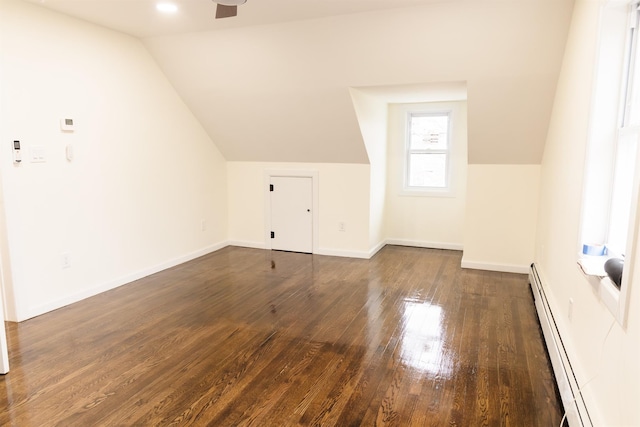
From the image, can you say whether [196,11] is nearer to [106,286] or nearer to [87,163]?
[87,163]

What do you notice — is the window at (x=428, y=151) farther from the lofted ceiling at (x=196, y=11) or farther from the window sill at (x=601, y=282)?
the window sill at (x=601, y=282)

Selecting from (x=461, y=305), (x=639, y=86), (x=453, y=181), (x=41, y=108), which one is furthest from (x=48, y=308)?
(x=453, y=181)

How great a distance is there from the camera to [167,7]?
10.8 feet

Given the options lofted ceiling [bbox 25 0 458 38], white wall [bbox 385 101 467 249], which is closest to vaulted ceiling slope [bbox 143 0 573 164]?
lofted ceiling [bbox 25 0 458 38]

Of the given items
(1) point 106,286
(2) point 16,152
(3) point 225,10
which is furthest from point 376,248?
(2) point 16,152

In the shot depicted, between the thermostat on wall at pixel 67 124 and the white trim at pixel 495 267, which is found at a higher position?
the thermostat on wall at pixel 67 124

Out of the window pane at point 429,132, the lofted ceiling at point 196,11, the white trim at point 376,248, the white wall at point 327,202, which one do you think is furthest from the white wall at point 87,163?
the window pane at point 429,132

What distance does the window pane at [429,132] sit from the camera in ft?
18.5

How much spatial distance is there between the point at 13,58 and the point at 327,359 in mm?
3208

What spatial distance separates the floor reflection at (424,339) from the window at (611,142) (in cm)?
108

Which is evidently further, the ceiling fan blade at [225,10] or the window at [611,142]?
the ceiling fan blade at [225,10]

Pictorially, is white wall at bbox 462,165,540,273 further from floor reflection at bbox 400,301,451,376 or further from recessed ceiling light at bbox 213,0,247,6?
recessed ceiling light at bbox 213,0,247,6

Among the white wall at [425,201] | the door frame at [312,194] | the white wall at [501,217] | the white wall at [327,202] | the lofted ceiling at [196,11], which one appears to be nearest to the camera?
the lofted ceiling at [196,11]

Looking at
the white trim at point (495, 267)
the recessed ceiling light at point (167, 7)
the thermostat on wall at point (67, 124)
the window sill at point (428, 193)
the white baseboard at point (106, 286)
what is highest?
the recessed ceiling light at point (167, 7)
